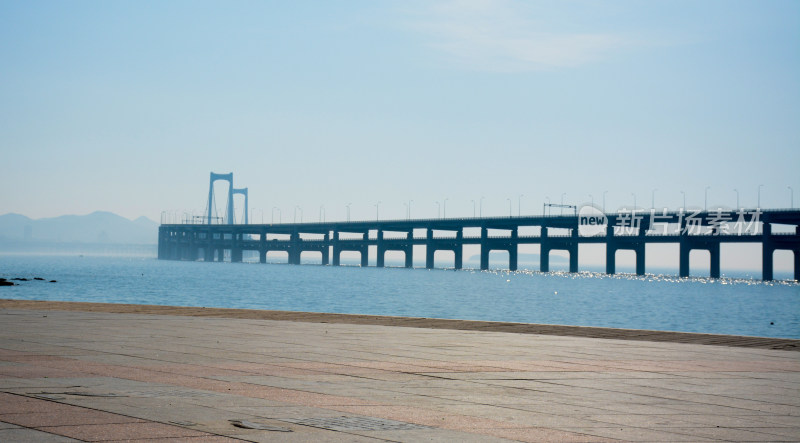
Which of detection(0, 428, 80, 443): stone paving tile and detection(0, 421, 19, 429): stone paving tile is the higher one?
detection(0, 421, 19, 429): stone paving tile

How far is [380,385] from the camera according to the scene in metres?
12.3

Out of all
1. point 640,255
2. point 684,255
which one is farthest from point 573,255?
point 684,255

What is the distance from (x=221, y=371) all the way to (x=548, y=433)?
587cm

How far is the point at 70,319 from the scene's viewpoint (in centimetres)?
2314

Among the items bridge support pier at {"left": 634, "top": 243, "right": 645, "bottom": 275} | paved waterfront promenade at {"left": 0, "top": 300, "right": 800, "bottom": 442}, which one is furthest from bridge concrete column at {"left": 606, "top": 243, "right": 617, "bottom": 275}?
paved waterfront promenade at {"left": 0, "top": 300, "right": 800, "bottom": 442}

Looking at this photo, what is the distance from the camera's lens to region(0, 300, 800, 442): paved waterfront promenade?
905 cm

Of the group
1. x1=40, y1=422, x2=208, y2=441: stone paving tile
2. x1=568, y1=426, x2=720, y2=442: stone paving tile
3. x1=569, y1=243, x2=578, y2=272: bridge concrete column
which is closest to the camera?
x1=40, y1=422, x2=208, y2=441: stone paving tile

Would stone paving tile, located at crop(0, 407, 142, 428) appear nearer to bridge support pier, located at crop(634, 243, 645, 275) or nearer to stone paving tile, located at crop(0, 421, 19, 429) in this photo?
stone paving tile, located at crop(0, 421, 19, 429)

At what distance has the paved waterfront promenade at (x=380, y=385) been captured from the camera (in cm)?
905

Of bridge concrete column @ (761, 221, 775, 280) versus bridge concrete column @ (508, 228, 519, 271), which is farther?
bridge concrete column @ (508, 228, 519, 271)

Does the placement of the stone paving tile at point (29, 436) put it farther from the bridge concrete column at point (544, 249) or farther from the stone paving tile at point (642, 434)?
the bridge concrete column at point (544, 249)

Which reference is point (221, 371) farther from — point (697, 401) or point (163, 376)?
point (697, 401)

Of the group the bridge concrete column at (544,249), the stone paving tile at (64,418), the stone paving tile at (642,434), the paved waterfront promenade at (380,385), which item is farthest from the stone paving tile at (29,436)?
the bridge concrete column at (544,249)

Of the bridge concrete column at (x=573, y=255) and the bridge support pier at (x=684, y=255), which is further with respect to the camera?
the bridge concrete column at (x=573, y=255)
